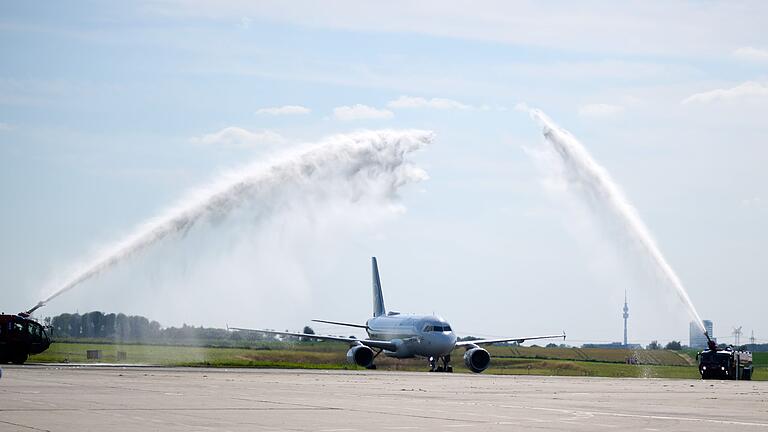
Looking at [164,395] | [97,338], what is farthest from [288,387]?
[97,338]

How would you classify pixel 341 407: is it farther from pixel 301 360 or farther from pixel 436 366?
pixel 301 360

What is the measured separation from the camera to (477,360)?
80.4 meters

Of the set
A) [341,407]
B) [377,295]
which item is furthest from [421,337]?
[341,407]

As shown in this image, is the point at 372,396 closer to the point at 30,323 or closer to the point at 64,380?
the point at 64,380

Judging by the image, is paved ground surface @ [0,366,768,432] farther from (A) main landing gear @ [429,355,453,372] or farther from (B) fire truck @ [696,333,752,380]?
(A) main landing gear @ [429,355,453,372]

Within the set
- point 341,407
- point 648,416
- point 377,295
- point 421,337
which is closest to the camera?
point 648,416

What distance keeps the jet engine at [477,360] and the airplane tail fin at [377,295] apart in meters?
22.2

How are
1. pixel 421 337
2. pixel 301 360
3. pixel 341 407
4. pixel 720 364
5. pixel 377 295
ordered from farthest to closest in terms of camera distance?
1. pixel 377 295
2. pixel 301 360
3. pixel 421 337
4. pixel 720 364
5. pixel 341 407

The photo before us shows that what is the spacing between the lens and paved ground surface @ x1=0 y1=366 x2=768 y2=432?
70.7 feet

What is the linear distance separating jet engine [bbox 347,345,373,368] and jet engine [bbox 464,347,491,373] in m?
7.41

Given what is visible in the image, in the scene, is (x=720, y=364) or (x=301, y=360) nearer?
(x=720, y=364)

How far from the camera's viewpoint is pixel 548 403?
30719 millimetres

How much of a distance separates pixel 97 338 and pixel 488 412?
42.4 metres

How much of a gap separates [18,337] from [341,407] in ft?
130
